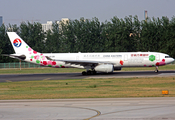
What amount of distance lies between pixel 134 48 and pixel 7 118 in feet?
263

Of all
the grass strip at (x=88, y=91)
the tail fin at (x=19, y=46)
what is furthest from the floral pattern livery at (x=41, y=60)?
the grass strip at (x=88, y=91)

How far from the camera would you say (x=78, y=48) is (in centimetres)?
9825

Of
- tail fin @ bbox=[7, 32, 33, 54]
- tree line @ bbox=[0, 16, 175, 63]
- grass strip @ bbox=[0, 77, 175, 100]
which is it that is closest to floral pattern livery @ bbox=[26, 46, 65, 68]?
tail fin @ bbox=[7, 32, 33, 54]

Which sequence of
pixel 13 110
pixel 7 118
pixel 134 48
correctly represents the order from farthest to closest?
1. pixel 134 48
2. pixel 13 110
3. pixel 7 118

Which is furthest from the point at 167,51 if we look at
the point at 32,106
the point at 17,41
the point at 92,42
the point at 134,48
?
the point at 32,106

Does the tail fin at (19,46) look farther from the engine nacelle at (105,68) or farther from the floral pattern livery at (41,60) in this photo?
the engine nacelle at (105,68)

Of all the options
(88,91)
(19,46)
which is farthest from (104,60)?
(88,91)

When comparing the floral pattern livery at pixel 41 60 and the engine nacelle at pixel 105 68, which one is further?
the floral pattern livery at pixel 41 60

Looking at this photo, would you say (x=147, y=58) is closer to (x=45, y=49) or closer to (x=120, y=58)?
(x=120, y=58)

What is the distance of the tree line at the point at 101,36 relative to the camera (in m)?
88.7

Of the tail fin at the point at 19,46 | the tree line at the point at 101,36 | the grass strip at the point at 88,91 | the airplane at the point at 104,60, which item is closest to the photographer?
the grass strip at the point at 88,91

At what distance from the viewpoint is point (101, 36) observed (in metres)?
99.1

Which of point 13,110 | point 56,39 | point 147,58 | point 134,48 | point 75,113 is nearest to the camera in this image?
point 75,113

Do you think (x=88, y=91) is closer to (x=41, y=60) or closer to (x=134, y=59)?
(x=134, y=59)
